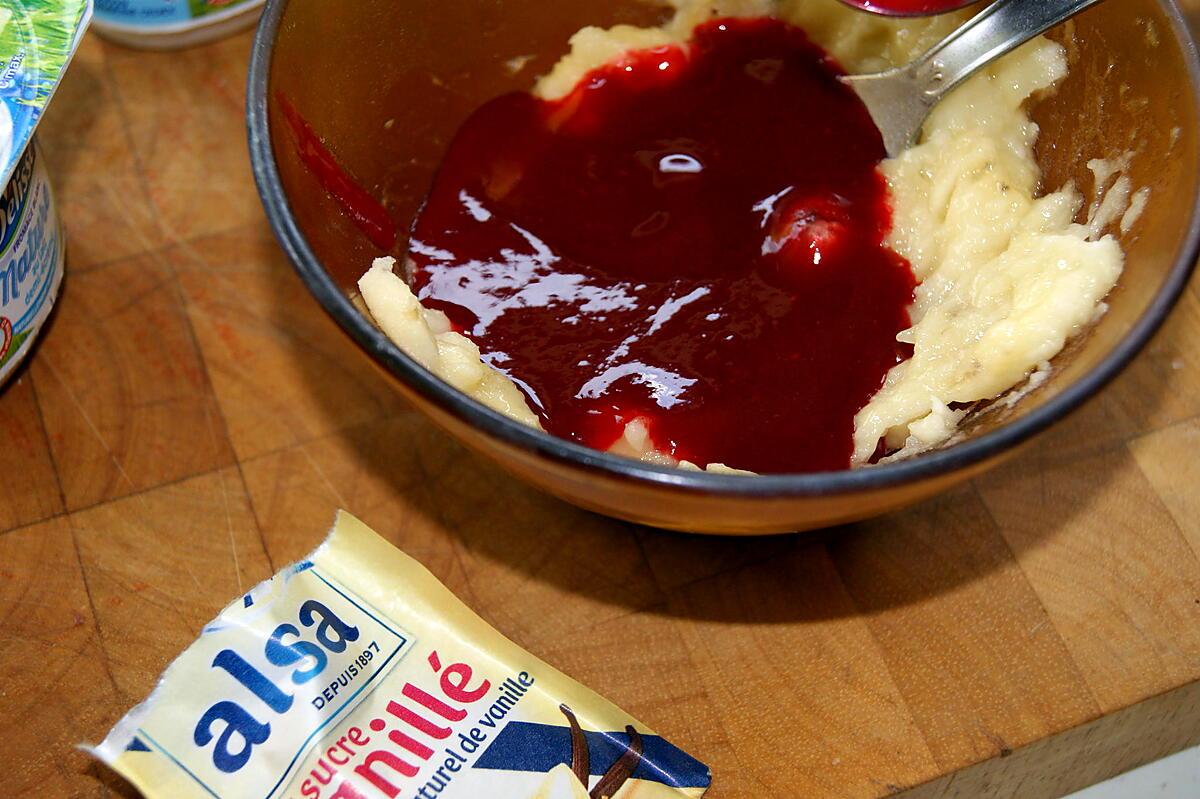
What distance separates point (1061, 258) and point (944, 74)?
268 millimetres

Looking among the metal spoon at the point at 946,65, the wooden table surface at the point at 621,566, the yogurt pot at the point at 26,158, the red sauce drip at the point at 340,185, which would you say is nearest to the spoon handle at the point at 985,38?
the metal spoon at the point at 946,65

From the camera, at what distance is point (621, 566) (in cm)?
119

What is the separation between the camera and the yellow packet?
1.04 metres

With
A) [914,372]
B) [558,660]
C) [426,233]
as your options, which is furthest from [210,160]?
[914,372]

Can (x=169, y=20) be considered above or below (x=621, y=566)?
above

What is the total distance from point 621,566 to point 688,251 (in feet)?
1.02

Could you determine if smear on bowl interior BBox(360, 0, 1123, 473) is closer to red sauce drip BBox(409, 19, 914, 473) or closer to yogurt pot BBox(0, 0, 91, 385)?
red sauce drip BBox(409, 19, 914, 473)

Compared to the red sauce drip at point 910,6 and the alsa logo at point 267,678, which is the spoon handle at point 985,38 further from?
the alsa logo at point 267,678

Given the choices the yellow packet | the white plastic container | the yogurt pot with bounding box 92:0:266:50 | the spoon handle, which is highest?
the spoon handle

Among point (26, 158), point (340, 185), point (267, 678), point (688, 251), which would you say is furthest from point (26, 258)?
point (688, 251)

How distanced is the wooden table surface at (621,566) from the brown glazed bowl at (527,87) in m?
0.18

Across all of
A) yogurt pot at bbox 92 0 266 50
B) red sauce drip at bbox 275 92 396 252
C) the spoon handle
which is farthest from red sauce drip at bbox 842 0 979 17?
yogurt pot at bbox 92 0 266 50

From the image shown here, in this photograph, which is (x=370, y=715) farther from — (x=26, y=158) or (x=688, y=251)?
(x=26, y=158)

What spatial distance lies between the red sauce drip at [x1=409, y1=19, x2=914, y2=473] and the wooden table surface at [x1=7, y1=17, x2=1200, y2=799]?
0.49 feet
